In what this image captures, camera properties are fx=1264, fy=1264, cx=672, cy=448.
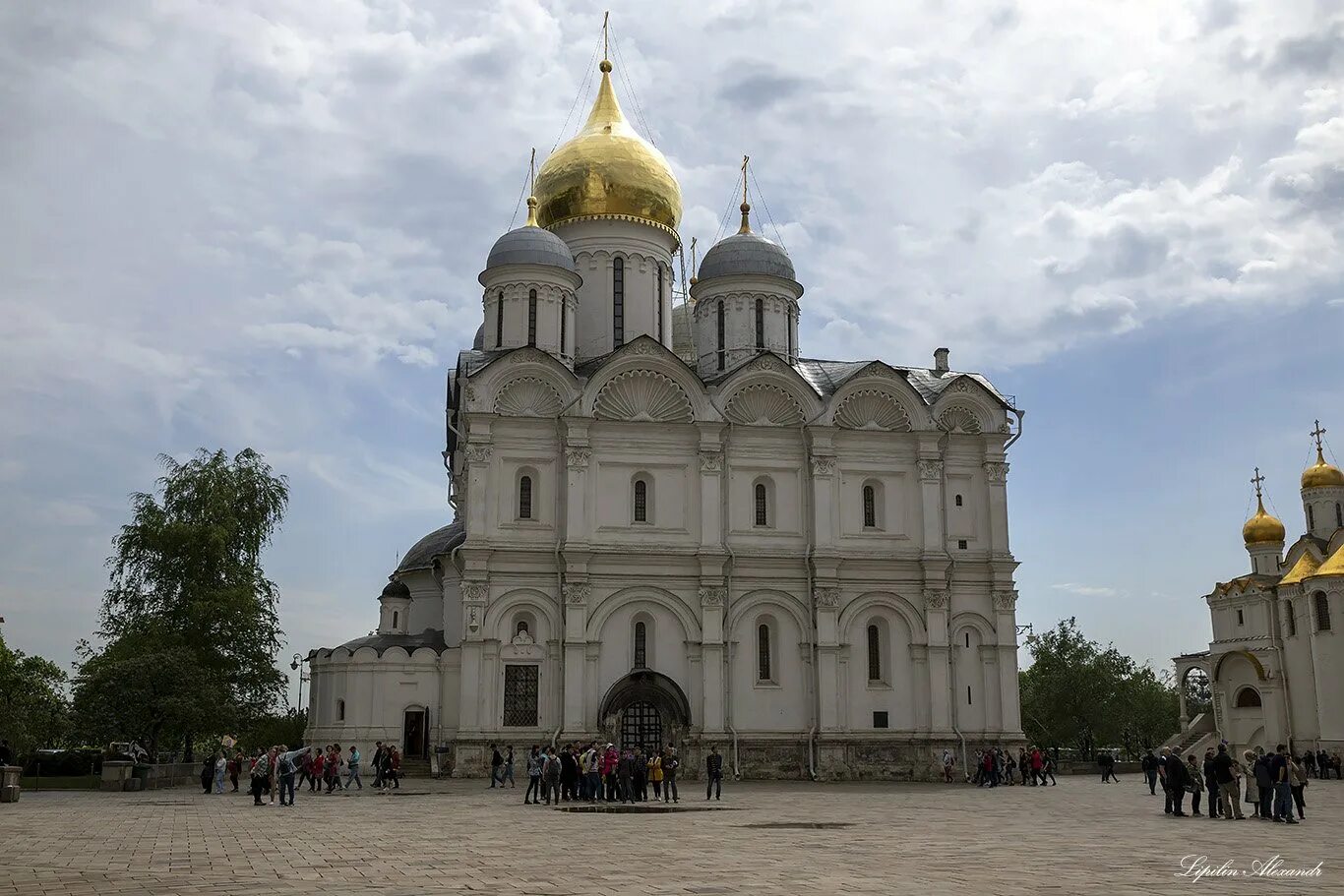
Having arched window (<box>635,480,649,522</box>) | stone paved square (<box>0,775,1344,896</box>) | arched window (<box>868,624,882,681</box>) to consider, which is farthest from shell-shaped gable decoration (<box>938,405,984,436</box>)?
stone paved square (<box>0,775,1344,896</box>)

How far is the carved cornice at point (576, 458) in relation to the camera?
3372 cm

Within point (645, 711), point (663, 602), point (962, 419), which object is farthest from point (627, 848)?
point (962, 419)

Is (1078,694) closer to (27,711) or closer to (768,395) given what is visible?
(768,395)

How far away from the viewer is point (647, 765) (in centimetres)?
2647

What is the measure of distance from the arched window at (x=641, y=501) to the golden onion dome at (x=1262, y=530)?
30796 mm

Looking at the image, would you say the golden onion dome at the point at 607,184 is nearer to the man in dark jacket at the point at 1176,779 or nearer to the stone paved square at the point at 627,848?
the stone paved square at the point at 627,848

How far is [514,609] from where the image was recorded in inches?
1302

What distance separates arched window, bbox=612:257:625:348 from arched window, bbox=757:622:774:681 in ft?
34.9

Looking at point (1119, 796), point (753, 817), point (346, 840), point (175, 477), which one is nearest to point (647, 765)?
point (753, 817)

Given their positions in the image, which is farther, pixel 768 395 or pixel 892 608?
pixel 768 395

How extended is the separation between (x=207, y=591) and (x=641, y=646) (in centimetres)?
1244

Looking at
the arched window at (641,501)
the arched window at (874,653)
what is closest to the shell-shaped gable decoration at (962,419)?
the arched window at (874,653)

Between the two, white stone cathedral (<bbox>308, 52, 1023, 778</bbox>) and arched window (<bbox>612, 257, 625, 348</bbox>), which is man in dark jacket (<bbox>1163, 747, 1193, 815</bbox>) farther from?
arched window (<bbox>612, 257, 625, 348</bbox>)

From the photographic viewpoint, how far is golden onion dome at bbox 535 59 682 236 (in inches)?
1578
